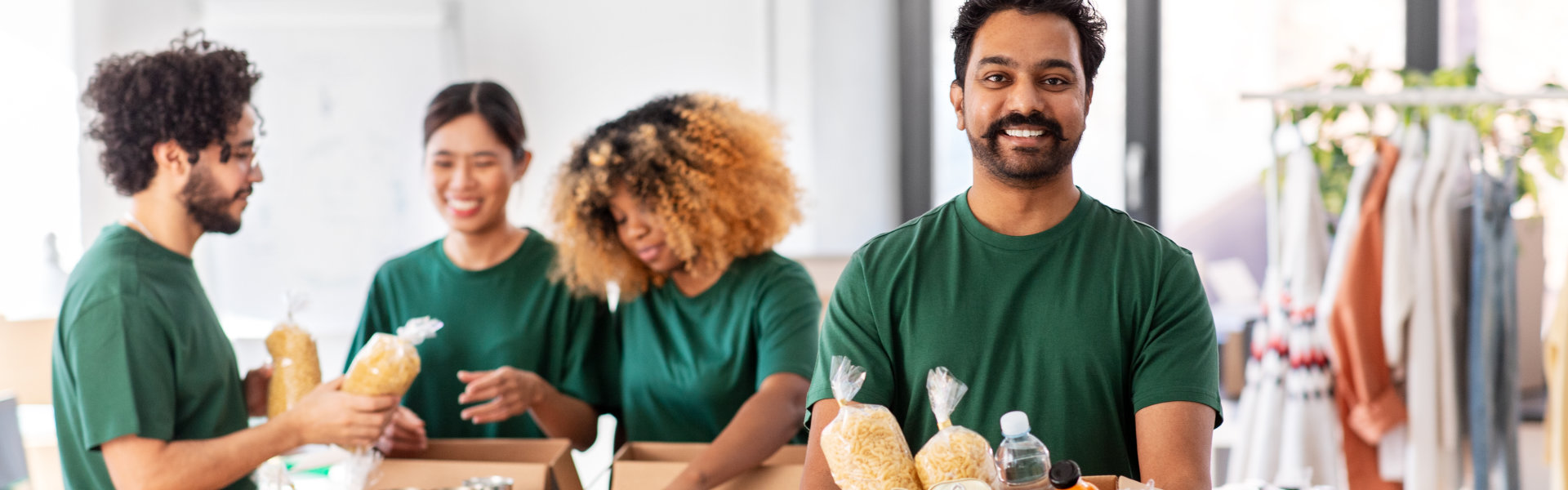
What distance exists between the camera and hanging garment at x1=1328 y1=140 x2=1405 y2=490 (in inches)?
96.0

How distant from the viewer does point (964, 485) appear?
1.02 metres

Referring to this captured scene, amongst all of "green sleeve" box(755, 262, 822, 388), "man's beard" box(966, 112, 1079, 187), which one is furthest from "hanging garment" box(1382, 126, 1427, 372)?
"man's beard" box(966, 112, 1079, 187)

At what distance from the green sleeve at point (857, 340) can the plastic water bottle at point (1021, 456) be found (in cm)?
22

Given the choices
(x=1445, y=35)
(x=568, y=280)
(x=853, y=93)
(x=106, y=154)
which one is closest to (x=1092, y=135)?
(x=853, y=93)

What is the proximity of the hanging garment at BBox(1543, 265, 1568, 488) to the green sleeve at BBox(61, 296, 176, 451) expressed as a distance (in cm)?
263

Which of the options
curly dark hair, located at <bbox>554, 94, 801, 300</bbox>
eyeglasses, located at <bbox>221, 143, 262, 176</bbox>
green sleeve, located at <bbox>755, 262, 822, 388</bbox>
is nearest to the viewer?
eyeglasses, located at <bbox>221, 143, 262, 176</bbox>

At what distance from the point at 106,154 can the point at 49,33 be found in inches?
68.0

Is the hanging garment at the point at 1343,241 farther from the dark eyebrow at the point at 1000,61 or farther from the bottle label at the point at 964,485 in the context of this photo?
the bottle label at the point at 964,485

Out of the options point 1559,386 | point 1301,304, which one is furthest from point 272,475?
point 1559,386

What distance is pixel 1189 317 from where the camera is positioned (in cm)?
124

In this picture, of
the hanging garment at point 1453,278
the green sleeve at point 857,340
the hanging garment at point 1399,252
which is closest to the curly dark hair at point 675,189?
the green sleeve at point 857,340

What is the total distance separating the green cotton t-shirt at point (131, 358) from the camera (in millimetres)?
1543

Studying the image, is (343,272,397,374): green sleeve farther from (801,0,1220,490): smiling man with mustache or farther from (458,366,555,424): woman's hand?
(801,0,1220,490): smiling man with mustache

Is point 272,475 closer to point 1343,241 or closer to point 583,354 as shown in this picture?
point 583,354
